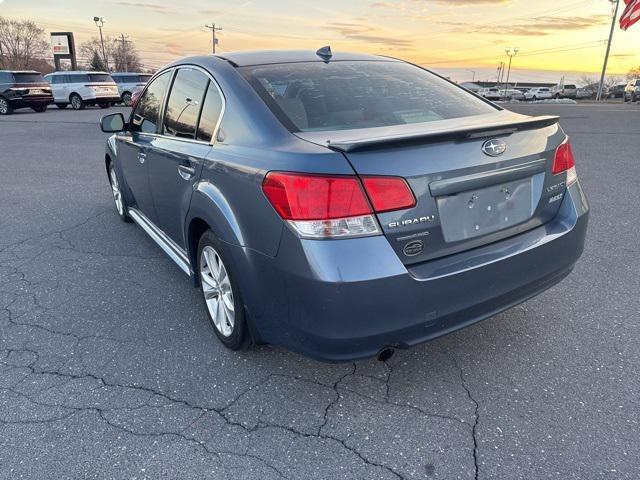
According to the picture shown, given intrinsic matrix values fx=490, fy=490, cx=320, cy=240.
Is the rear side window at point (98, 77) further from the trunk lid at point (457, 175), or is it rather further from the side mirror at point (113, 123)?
the trunk lid at point (457, 175)

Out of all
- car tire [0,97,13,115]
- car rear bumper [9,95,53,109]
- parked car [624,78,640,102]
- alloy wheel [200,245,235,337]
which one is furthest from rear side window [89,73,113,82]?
parked car [624,78,640,102]

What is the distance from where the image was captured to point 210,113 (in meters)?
2.87

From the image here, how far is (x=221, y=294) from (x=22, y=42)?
85092 millimetres

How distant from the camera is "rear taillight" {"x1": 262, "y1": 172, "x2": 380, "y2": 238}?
1979 millimetres

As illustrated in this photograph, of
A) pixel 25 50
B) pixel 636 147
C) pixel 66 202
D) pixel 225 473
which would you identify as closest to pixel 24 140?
pixel 66 202

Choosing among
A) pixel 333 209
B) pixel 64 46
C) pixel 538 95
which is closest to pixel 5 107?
pixel 333 209

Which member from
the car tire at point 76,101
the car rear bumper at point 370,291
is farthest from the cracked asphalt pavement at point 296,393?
the car tire at point 76,101

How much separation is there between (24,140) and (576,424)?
562 inches

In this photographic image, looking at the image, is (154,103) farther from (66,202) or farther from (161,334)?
(66,202)

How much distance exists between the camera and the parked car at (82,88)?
2469cm

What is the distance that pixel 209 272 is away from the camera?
2.96 metres

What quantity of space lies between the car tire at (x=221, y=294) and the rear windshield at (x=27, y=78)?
2282 centimetres

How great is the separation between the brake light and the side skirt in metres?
1.66

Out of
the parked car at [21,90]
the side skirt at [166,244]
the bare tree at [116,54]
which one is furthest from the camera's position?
the bare tree at [116,54]
